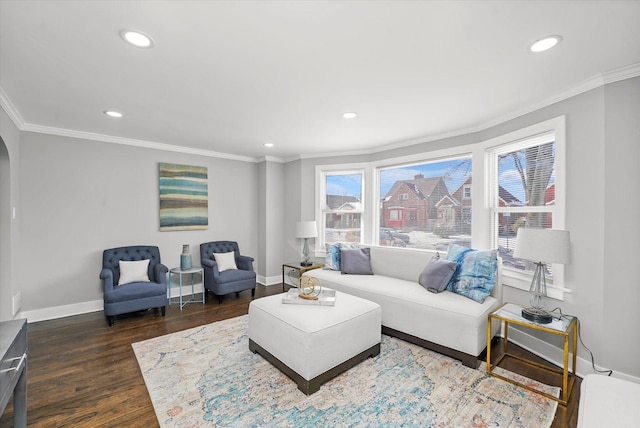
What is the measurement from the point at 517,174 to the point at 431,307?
1.79m

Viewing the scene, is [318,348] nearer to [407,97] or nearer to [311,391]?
[311,391]

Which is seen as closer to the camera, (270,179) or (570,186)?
(570,186)

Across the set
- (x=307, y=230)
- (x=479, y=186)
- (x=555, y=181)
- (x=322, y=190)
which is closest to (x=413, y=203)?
(x=479, y=186)

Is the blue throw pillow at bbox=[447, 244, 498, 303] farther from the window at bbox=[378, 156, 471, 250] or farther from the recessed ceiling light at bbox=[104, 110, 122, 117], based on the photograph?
the recessed ceiling light at bbox=[104, 110, 122, 117]

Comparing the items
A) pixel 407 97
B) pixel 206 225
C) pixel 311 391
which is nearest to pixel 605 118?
pixel 407 97

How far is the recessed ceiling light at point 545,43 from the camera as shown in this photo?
1.83 metres

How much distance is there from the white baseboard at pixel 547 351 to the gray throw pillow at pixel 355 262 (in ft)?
5.96

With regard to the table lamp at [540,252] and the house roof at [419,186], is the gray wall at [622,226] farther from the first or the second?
the house roof at [419,186]

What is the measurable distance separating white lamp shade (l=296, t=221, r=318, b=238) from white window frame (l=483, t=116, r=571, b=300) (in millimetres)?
2633

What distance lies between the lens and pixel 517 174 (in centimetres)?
322

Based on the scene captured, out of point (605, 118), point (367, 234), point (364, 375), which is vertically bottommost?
point (364, 375)

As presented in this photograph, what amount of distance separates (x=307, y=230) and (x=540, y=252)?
3.31m

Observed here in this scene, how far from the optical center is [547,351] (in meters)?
2.75

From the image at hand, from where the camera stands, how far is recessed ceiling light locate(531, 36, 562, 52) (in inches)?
72.2
